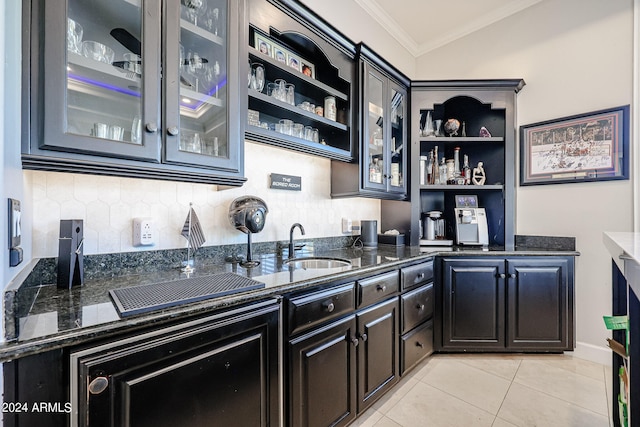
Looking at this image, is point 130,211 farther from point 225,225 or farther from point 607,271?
point 607,271

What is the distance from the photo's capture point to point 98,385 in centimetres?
69

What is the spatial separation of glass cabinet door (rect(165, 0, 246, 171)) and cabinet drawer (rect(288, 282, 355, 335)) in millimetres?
741

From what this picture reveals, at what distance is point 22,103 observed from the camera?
2.78ft

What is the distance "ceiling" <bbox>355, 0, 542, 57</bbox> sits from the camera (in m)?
2.52

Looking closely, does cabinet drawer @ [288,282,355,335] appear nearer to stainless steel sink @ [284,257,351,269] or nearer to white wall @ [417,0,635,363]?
stainless steel sink @ [284,257,351,269]

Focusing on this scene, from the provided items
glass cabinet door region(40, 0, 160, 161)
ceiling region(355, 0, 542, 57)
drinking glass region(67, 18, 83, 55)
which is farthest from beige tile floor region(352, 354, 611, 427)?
ceiling region(355, 0, 542, 57)

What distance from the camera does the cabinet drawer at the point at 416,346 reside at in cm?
181

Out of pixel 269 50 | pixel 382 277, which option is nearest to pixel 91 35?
pixel 269 50

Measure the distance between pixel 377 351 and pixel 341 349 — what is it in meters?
0.34

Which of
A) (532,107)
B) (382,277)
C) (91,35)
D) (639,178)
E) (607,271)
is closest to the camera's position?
(91,35)

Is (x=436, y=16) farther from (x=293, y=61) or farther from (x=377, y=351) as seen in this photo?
(x=377, y=351)

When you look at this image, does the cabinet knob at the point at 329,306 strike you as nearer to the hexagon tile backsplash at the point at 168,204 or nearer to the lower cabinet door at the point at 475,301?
the hexagon tile backsplash at the point at 168,204

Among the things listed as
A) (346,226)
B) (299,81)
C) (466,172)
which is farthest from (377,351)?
(466,172)

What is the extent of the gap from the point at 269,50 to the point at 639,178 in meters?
2.68
